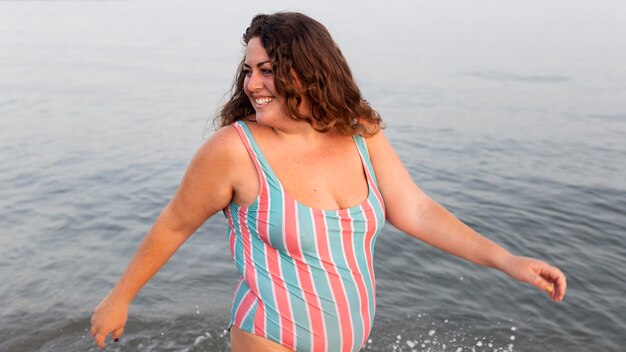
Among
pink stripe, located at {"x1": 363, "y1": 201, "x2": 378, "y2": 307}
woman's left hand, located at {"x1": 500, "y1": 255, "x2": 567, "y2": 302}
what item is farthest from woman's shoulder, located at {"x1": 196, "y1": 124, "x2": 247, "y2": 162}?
woman's left hand, located at {"x1": 500, "y1": 255, "x2": 567, "y2": 302}

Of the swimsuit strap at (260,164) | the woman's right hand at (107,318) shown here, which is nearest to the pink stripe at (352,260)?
the swimsuit strap at (260,164)

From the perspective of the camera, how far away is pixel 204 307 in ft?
20.9

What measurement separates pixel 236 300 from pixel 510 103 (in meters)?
15.0

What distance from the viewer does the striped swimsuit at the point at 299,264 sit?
273cm

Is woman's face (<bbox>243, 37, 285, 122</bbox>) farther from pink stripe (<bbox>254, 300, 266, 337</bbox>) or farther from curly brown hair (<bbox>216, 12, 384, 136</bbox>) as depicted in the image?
pink stripe (<bbox>254, 300, 266, 337</bbox>)

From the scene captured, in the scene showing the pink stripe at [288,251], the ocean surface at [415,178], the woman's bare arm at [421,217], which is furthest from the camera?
the ocean surface at [415,178]

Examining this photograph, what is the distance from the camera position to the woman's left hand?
282 centimetres

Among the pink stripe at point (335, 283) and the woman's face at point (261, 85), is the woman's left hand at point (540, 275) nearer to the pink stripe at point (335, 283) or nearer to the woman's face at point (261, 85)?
the pink stripe at point (335, 283)

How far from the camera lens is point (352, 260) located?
2902 mm

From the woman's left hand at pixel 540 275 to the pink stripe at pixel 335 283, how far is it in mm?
700

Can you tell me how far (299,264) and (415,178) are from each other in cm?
788

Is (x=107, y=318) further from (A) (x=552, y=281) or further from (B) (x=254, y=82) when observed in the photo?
(A) (x=552, y=281)

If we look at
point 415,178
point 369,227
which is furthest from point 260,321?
point 415,178

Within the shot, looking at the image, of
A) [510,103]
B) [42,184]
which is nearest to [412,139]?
[510,103]
